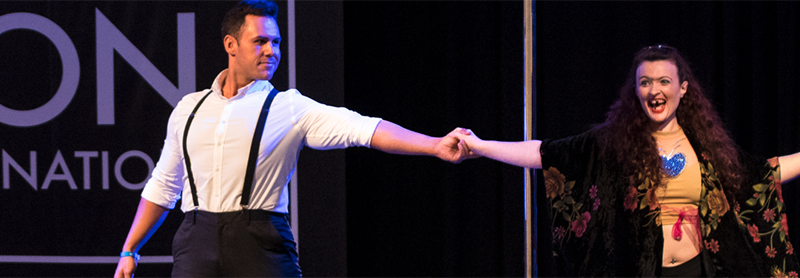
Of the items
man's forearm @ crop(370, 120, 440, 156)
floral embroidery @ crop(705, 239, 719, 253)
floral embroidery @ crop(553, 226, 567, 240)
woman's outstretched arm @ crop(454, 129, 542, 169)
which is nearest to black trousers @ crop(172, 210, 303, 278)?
man's forearm @ crop(370, 120, 440, 156)

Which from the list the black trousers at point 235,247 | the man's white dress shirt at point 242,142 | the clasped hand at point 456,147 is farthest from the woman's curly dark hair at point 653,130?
the black trousers at point 235,247

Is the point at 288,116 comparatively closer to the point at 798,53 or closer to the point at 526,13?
the point at 526,13

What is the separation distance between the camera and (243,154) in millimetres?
1855

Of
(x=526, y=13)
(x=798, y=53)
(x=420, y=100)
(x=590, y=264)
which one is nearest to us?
(x=590, y=264)

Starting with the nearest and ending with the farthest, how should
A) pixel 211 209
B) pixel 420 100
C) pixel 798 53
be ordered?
pixel 211 209 < pixel 798 53 < pixel 420 100

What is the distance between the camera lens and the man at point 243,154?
1780 mm

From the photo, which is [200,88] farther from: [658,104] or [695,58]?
[695,58]

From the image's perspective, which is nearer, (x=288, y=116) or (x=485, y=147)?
(x=288, y=116)

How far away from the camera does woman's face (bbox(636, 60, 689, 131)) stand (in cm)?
195

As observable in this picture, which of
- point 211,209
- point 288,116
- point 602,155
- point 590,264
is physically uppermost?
point 288,116

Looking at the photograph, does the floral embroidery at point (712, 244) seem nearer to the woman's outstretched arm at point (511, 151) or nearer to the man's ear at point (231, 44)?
the woman's outstretched arm at point (511, 151)

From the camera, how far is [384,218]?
10.1 ft

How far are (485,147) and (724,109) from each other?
4.78 ft

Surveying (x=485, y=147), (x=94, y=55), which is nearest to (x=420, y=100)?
(x=485, y=147)
